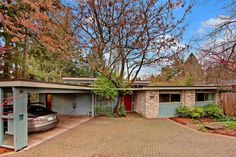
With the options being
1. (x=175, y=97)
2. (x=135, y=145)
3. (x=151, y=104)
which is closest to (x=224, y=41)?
(x=135, y=145)

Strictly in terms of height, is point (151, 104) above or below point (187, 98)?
below

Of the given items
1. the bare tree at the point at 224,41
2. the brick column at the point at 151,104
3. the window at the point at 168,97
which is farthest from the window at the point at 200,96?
the bare tree at the point at 224,41

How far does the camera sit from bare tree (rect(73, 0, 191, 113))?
1222cm

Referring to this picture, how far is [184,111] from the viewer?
13680 mm

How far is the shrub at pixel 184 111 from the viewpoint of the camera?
13.6 m

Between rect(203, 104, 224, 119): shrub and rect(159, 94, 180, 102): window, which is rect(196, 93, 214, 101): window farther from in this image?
rect(159, 94, 180, 102): window

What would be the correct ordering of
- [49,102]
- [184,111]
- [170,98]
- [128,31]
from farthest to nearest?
1. [49,102]
2. [170,98]
3. [184,111]
4. [128,31]

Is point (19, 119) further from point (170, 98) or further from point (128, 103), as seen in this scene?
point (128, 103)

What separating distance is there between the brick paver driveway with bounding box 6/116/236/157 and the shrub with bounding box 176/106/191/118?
4.73 metres

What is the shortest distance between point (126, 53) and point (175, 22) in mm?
4196

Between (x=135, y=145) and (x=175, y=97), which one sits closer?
(x=135, y=145)

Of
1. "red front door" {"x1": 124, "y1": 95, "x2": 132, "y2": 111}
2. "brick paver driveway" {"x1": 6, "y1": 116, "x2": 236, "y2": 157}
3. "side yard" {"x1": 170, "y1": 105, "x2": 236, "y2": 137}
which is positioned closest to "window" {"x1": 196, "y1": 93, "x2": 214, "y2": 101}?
"side yard" {"x1": 170, "y1": 105, "x2": 236, "y2": 137}

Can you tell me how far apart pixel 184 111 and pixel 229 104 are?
4080 mm

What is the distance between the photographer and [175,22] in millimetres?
12812
